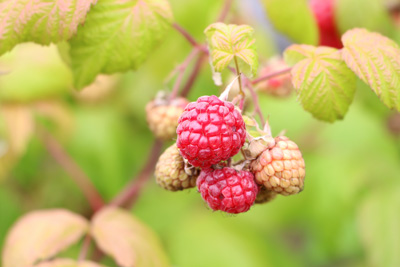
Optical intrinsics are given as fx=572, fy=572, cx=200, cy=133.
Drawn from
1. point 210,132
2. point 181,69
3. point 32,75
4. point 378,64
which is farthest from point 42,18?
point 32,75

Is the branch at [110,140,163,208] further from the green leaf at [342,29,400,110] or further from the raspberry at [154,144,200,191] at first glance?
the green leaf at [342,29,400,110]

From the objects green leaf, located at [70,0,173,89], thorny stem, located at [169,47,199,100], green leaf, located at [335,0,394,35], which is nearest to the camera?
green leaf, located at [70,0,173,89]

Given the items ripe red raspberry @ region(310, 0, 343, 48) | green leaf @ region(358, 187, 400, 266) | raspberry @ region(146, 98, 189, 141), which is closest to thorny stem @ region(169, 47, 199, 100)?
raspberry @ region(146, 98, 189, 141)

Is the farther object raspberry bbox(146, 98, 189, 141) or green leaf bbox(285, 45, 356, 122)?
raspberry bbox(146, 98, 189, 141)

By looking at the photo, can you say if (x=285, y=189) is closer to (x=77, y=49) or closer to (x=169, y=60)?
(x=77, y=49)

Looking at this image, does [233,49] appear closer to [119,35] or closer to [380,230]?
[119,35]

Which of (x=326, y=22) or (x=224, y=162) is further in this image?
(x=326, y=22)

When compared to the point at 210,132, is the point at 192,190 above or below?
below
